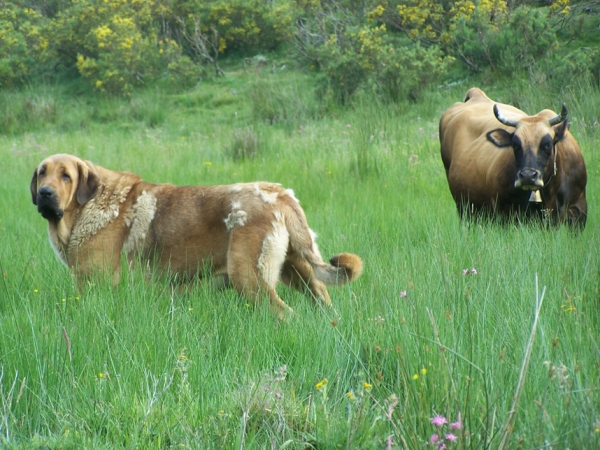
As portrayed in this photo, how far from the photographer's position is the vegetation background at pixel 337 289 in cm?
285

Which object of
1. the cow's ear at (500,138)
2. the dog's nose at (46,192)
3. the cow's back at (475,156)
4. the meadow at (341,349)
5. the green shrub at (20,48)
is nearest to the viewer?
the meadow at (341,349)

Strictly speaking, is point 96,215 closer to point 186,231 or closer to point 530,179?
point 186,231

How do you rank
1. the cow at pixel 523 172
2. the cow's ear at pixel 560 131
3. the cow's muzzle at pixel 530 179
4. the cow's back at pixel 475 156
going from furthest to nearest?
the cow's back at pixel 475 156
the cow's ear at pixel 560 131
the cow at pixel 523 172
the cow's muzzle at pixel 530 179

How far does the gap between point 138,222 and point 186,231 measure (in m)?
0.47

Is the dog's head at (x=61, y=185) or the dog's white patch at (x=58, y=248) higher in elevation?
the dog's head at (x=61, y=185)

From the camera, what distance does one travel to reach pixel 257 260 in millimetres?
4930

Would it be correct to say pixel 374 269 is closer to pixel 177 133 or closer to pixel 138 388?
pixel 138 388

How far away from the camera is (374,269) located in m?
5.25

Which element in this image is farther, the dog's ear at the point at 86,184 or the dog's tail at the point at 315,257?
the dog's ear at the point at 86,184

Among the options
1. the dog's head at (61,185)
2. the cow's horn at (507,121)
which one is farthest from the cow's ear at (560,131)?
the dog's head at (61,185)

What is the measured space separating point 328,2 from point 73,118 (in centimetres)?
1095

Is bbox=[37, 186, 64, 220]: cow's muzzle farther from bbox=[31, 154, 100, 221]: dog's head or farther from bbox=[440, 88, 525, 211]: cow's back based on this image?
bbox=[440, 88, 525, 211]: cow's back

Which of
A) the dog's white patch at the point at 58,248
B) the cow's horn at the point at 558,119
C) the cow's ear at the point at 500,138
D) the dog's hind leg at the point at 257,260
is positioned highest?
the cow's horn at the point at 558,119

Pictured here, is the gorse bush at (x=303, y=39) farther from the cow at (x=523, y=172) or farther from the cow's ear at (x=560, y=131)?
the cow's ear at (x=560, y=131)
